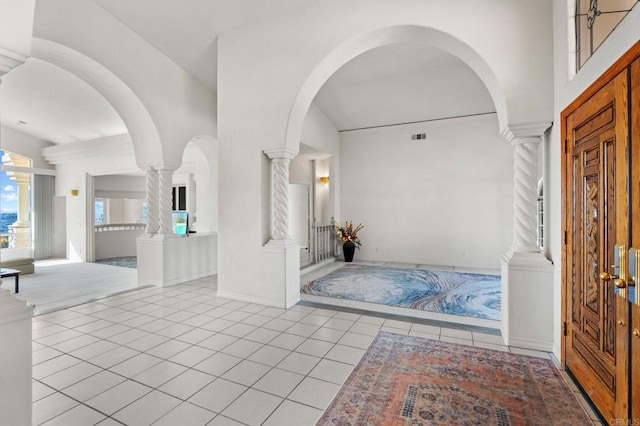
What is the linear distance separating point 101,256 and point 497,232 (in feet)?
36.8

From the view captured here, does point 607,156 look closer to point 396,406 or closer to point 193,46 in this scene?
point 396,406

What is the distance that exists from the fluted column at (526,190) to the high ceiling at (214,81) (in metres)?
2.72

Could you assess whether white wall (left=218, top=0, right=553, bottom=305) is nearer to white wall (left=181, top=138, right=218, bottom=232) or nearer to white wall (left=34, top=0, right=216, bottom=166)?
white wall (left=34, top=0, right=216, bottom=166)

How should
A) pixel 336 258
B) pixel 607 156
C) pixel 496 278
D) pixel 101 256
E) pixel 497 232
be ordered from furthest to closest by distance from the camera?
1. pixel 101 256
2. pixel 336 258
3. pixel 497 232
4. pixel 496 278
5. pixel 607 156

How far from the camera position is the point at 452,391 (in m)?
2.21

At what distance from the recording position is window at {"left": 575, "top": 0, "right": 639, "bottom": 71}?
193 cm

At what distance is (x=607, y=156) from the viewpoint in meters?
1.92

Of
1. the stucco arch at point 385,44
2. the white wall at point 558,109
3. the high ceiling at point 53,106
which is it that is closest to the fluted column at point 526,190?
the white wall at point 558,109

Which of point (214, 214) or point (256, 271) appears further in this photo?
point (214, 214)

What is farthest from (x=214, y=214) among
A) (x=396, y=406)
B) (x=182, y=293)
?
(x=396, y=406)

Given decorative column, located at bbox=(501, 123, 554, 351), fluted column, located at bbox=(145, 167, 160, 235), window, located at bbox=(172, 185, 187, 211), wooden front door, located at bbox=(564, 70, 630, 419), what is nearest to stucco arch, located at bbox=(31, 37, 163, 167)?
fluted column, located at bbox=(145, 167, 160, 235)

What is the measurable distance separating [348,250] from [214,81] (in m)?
4.78

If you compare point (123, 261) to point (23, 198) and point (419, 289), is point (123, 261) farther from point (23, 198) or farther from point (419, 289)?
point (419, 289)

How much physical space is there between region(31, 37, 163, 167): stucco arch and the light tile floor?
2.66 m
